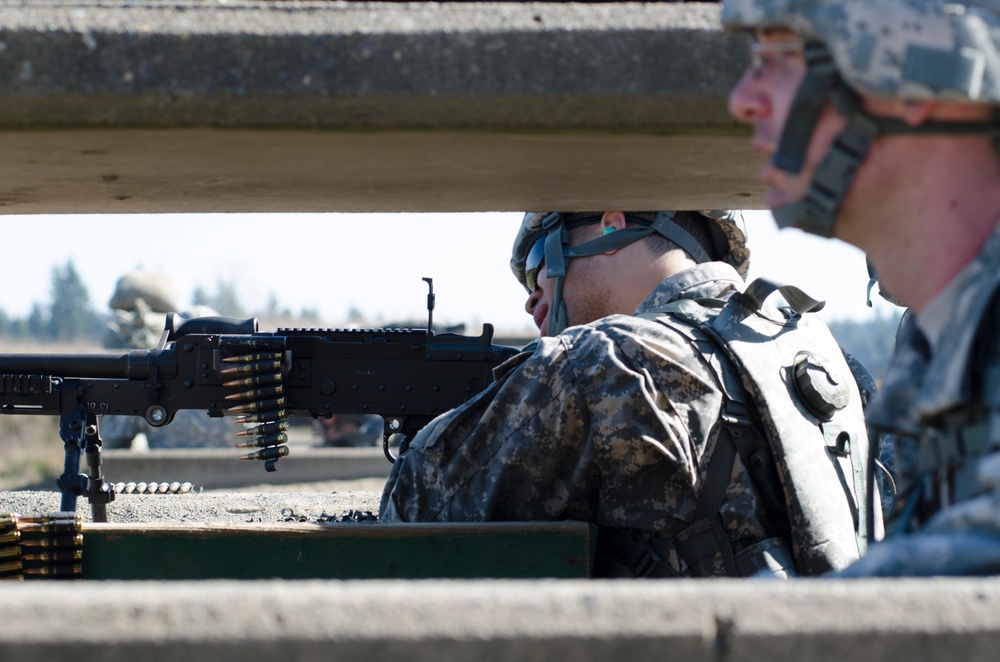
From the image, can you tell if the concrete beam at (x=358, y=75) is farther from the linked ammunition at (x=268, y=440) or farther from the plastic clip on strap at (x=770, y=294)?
the linked ammunition at (x=268, y=440)

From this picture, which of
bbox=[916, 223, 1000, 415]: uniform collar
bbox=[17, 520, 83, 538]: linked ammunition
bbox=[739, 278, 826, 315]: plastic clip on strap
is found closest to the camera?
bbox=[916, 223, 1000, 415]: uniform collar

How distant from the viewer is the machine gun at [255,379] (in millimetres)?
5258

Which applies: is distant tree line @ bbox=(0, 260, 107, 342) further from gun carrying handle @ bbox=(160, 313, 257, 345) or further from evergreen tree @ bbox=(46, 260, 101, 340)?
gun carrying handle @ bbox=(160, 313, 257, 345)

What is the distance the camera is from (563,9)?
6.84 feet

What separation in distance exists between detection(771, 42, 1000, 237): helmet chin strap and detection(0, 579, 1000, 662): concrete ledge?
2.06 ft

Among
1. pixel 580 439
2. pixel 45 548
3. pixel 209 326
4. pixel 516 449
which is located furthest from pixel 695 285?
pixel 209 326

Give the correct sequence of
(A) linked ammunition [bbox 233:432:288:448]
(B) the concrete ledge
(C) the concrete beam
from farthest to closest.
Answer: (A) linked ammunition [bbox 233:432:288:448], (C) the concrete beam, (B) the concrete ledge

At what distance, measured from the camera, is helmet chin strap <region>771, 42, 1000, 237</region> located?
1.70 metres

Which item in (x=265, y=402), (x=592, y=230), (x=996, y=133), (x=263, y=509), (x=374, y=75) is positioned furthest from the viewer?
(x=265, y=402)

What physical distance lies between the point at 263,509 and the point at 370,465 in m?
9.30

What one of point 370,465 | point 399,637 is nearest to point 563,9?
point 399,637

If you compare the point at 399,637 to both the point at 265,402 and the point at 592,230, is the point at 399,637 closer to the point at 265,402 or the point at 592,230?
the point at 592,230

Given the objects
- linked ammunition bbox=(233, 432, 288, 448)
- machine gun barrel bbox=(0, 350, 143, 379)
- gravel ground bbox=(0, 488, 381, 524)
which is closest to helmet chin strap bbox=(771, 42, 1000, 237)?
gravel ground bbox=(0, 488, 381, 524)

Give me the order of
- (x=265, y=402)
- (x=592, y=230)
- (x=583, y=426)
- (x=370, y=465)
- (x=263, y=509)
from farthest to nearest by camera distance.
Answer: (x=370, y=465) → (x=265, y=402) → (x=263, y=509) → (x=592, y=230) → (x=583, y=426)
